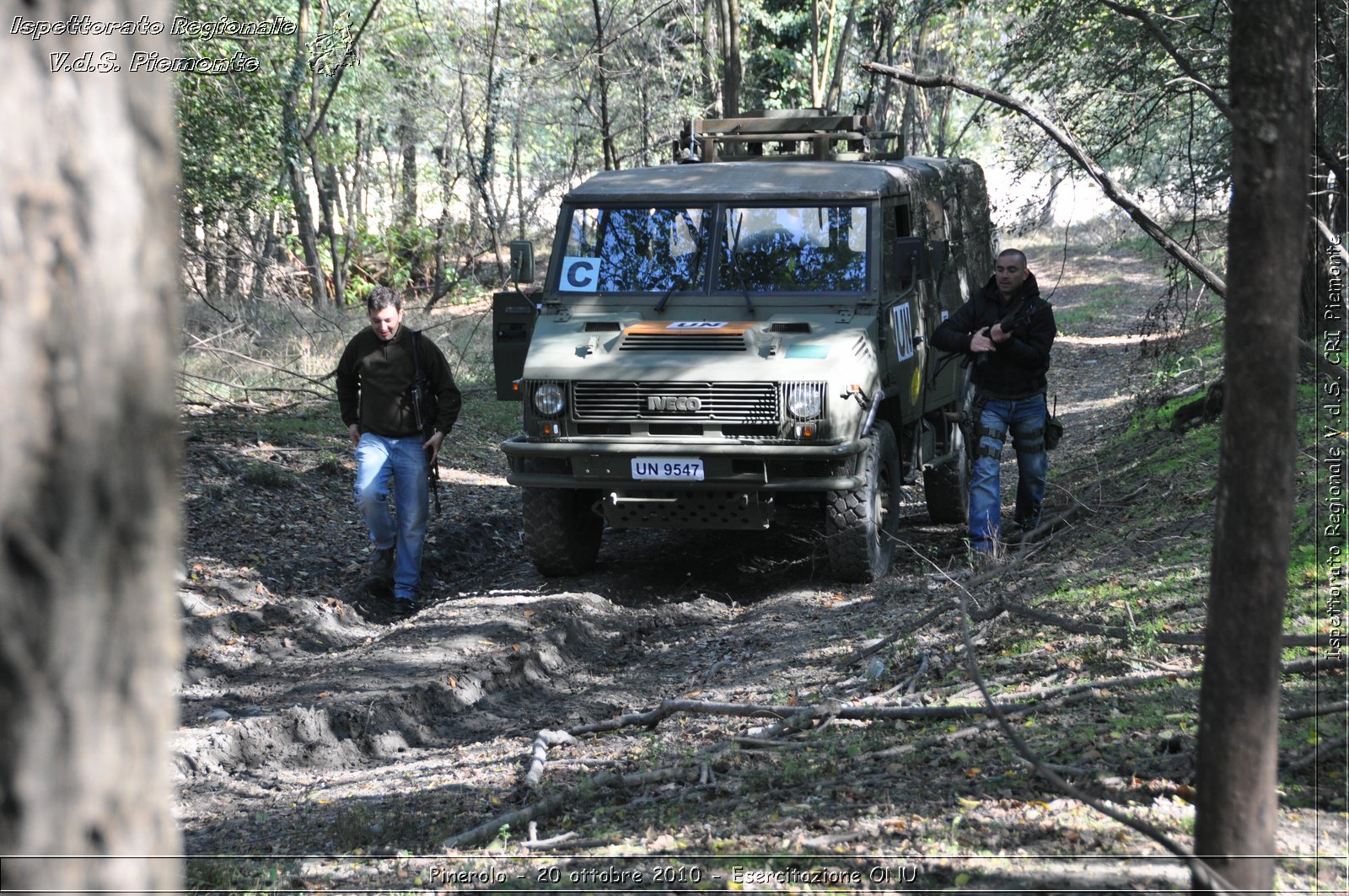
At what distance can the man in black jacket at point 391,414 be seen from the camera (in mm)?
8125

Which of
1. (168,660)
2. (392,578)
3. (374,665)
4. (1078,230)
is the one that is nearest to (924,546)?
(392,578)

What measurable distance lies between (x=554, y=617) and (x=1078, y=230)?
3933cm

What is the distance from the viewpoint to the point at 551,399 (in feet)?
25.4

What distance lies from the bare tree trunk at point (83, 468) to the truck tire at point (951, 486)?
28.0 ft

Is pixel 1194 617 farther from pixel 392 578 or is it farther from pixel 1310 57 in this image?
pixel 392 578

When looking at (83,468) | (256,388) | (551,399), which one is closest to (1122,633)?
(551,399)

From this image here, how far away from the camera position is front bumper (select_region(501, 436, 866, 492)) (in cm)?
740

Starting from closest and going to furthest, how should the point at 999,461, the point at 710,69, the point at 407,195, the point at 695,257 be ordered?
the point at 999,461, the point at 695,257, the point at 710,69, the point at 407,195

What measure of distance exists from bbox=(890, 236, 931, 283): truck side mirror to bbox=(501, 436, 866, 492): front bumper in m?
1.27

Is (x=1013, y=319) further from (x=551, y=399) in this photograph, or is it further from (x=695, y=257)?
(x=551, y=399)

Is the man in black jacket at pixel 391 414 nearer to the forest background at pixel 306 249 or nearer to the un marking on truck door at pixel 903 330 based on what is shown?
the forest background at pixel 306 249

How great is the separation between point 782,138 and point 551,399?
3816 mm

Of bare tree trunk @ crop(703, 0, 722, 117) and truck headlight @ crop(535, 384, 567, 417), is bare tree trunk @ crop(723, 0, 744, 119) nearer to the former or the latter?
bare tree trunk @ crop(703, 0, 722, 117)

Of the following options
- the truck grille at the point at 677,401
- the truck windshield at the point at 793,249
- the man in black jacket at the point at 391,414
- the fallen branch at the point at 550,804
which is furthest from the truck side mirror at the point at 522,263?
the fallen branch at the point at 550,804
